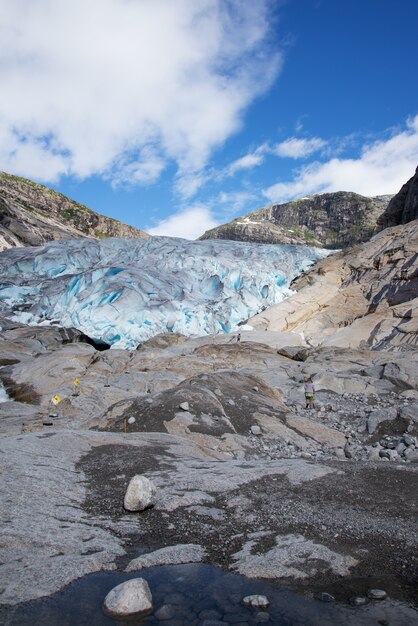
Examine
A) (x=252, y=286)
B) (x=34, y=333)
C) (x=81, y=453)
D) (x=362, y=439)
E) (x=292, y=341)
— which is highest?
(x=252, y=286)

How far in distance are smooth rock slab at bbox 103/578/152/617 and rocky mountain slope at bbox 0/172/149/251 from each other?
187 feet

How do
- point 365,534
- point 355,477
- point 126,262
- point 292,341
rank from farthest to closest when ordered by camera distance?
point 126,262
point 292,341
point 355,477
point 365,534

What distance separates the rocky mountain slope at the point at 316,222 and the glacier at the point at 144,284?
255 ft

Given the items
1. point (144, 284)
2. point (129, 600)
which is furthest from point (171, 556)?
point (144, 284)

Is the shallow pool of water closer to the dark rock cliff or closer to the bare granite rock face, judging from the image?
the bare granite rock face

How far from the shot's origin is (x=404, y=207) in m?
47.6

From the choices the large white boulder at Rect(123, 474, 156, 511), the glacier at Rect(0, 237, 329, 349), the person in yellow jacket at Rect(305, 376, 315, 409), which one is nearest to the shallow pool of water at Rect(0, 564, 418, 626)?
the large white boulder at Rect(123, 474, 156, 511)

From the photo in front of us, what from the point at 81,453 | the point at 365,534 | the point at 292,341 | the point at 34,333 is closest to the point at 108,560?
the point at 365,534

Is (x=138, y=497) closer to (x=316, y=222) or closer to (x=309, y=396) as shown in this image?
(x=309, y=396)

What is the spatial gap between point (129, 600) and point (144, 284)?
117 ft

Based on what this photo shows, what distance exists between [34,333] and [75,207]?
58.8m

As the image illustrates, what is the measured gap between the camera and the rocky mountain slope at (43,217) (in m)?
58.7

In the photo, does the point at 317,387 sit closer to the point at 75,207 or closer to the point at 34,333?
the point at 34,333

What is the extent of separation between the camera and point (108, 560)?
4820 mm
